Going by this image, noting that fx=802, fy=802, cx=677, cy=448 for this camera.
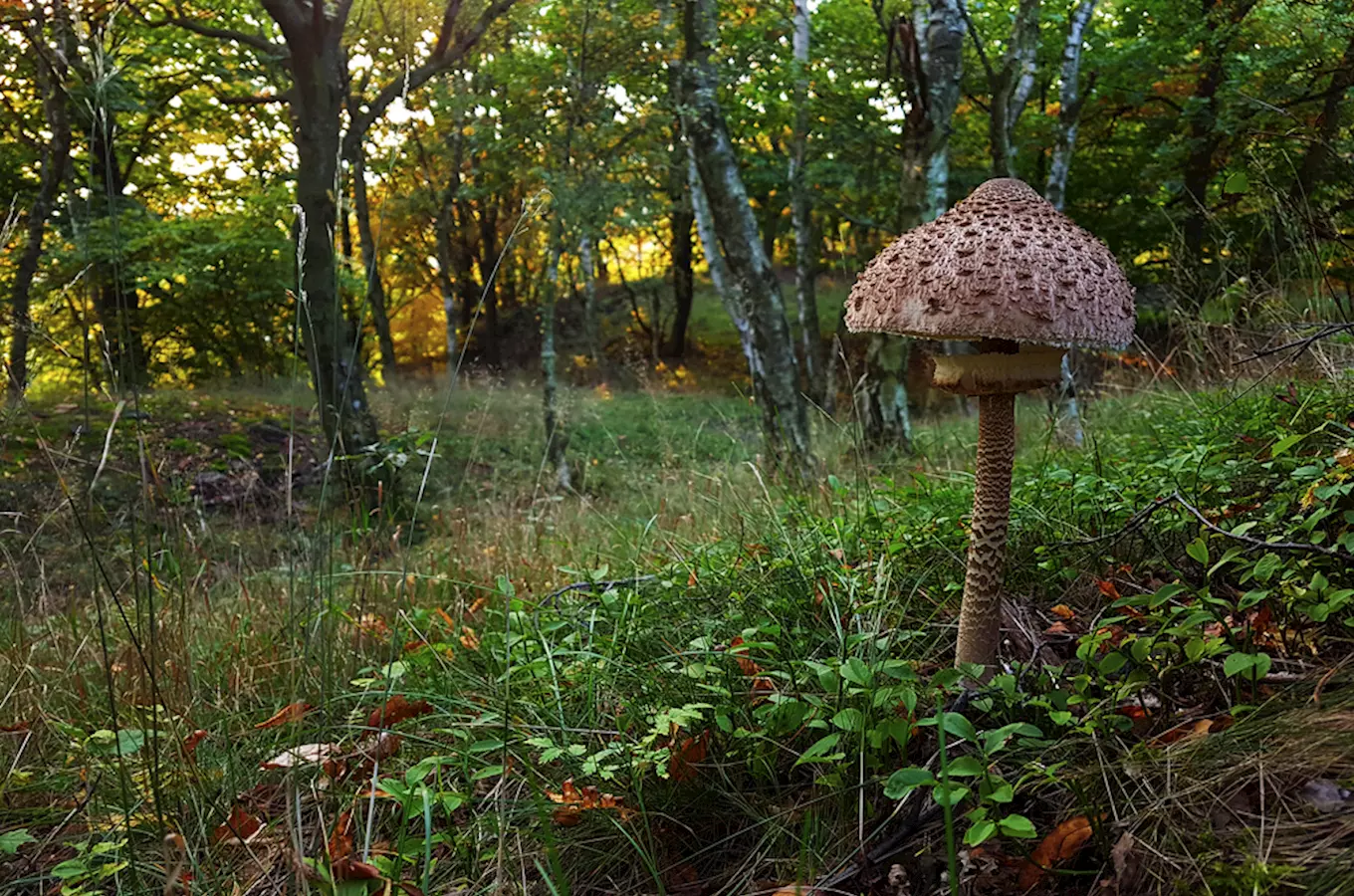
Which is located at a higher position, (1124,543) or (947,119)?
(947,119)

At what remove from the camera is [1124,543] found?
2539 millimetres

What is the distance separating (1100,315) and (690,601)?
1497mm

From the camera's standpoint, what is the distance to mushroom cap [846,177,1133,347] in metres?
1.79

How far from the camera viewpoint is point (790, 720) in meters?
1.82

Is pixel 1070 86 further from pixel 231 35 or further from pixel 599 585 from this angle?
pixel 231 35

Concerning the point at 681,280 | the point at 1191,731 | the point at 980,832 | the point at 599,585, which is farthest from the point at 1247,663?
the point at 681,280

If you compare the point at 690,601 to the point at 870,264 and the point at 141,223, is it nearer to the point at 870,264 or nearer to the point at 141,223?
the point at 870,264

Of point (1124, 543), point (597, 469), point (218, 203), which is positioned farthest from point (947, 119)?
point (218, 203)

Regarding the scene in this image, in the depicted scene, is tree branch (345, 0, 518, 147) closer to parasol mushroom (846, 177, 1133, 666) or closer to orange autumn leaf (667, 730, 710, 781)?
parasol mushroom (846, 177, 1133, 666)

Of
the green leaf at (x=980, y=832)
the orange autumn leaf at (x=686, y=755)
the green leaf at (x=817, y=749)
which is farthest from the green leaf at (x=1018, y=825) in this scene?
the orange autumn leaf at (x=686, y=755)

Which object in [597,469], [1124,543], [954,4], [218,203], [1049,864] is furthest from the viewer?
[218,203]

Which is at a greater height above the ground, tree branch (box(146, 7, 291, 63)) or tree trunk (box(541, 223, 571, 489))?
tree branch (box(146, 7, 291, 63))

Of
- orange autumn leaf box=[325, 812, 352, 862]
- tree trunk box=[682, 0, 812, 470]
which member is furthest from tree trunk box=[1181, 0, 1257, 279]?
orange autumn leaf box=[325, 812, 352, 862]

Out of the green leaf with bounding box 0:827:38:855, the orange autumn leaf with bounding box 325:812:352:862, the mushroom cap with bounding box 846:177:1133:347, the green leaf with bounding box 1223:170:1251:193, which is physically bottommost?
the orange autumn leaf with bounding box 325:812:352:862
